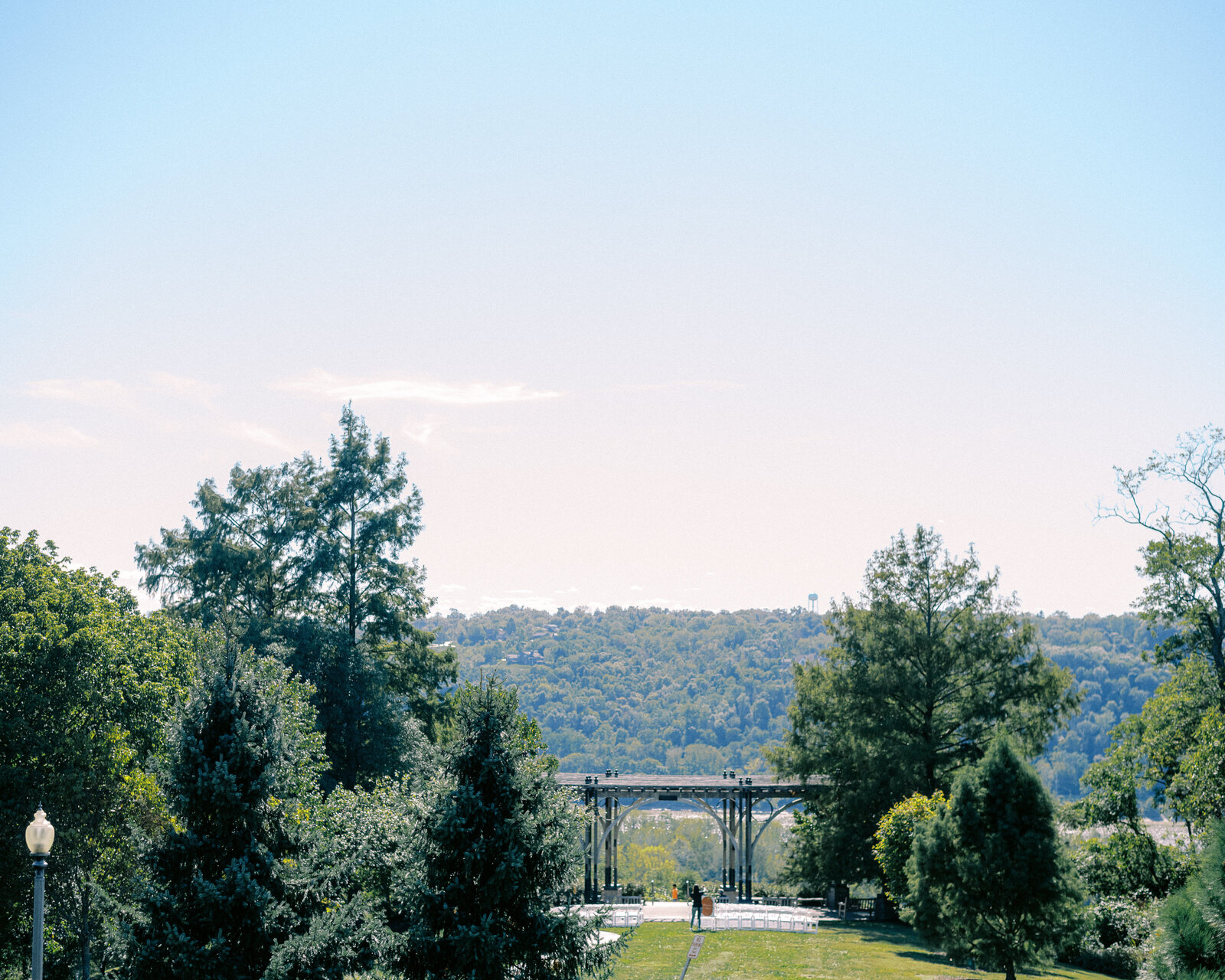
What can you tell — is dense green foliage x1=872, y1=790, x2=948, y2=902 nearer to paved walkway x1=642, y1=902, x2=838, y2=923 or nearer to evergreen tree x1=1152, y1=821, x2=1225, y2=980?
paved walkway x1=642, y1=902, x2=838, y2=923

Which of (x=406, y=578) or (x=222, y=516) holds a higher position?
(x=222, y=516)

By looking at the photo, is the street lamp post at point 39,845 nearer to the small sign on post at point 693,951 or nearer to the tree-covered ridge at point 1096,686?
the small sign on post at point 693,951

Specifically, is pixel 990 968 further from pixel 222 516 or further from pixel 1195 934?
pixel 222 516

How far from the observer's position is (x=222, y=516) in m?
34.7

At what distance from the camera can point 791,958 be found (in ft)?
73.3

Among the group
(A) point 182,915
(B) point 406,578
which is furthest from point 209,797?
(B) point 406,578

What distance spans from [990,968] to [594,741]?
120 meters

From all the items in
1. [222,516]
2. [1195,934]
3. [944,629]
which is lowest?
[1195,934]

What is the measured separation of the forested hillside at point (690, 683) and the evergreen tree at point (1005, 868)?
100 meters

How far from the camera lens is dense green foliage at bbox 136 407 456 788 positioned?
101 feet

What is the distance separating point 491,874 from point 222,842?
3375 millimetres

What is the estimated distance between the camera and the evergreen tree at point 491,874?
12570 mm

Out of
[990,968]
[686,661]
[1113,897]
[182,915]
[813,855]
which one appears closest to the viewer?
[182,915]

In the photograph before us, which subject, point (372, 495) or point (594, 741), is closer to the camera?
point (372, 495)
